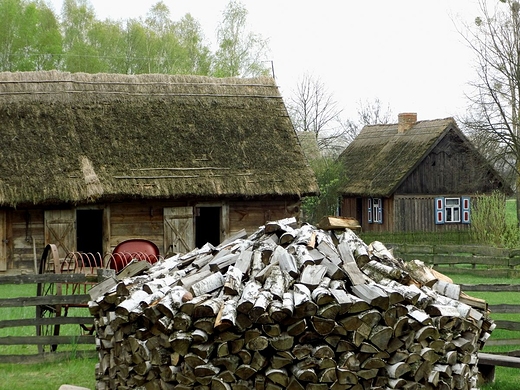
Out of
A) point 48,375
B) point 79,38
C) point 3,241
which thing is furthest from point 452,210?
point 48,375

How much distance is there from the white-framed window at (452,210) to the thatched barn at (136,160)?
12.1 meters

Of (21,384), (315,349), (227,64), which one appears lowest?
(21,384)

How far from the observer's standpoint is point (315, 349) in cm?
721

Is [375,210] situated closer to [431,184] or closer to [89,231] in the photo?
[431,184]

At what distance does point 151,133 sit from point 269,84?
4.64 m

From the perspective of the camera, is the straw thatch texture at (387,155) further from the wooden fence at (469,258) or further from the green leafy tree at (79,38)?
A: the green leafy tree at (79,38)

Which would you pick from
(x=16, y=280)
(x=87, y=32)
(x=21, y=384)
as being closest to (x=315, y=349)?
(x=21, y=384)

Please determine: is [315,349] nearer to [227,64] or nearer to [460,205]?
[460,205]

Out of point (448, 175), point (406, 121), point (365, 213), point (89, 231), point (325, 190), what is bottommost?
point (89, 231)

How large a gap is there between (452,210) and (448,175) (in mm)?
1416

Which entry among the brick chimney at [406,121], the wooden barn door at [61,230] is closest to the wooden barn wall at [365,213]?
the brick chimney at [406,121]

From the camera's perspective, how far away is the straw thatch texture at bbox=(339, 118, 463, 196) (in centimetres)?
3444

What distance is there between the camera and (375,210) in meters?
36.4

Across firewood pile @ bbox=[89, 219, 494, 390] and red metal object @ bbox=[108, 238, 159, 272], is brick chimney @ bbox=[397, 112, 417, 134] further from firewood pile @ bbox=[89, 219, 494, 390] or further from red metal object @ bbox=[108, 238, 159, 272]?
firewood pile @ bbox=[89, 219, 494, 390]
